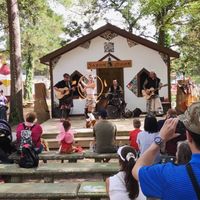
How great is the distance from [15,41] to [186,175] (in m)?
14.5

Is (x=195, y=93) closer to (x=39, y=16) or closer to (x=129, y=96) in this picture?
(x=129, y=96)

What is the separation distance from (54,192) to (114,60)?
11.0m

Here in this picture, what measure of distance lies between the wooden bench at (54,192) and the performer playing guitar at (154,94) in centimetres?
901

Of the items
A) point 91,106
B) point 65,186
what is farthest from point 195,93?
point 65,186

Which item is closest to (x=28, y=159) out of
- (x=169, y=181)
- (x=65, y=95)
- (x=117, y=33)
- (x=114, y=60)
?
(x=169, y=181)

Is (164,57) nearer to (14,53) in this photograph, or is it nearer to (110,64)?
(110,64)

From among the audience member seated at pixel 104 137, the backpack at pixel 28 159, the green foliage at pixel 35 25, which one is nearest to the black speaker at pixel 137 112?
the audience member seated at pixel 104 137

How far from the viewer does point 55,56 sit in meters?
16.4

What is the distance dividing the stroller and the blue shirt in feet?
20.0

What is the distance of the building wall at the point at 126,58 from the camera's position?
1625 centimetres

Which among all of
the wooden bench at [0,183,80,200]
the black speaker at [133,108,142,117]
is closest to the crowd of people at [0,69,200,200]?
the wooden bench at [0,183,80,200]

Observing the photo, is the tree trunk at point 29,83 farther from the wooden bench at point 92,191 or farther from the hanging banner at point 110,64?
the wooden bench at point 92,191

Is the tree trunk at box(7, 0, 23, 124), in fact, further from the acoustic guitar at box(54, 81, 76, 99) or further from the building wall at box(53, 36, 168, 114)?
the acoustic guitar at box(54, 81, 76, 99)

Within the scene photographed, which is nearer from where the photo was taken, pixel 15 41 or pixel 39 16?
pixel 15 41
